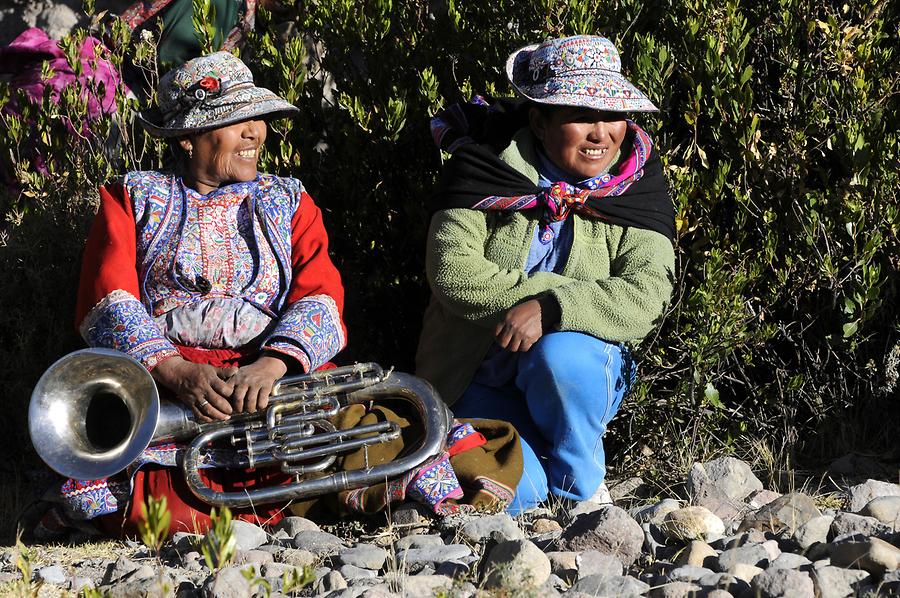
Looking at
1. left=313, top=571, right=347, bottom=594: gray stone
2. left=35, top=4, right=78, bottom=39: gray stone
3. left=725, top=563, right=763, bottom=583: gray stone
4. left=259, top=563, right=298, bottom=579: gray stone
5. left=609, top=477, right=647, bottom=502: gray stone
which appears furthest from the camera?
left=35, top=4, right=78, bottom=39: gray stone

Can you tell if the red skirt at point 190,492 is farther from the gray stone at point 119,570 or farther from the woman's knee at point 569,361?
the woman's knee at point 569,361

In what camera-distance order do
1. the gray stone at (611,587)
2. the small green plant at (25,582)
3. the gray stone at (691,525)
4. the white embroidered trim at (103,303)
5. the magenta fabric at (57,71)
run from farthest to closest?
1. the magenta fabric at (57,71)
2. the white embroidered trim at (103,303)
3. the gray stone at (691,525)
4. the gray stone at (611,587)
5. the small green plant at (25,582)

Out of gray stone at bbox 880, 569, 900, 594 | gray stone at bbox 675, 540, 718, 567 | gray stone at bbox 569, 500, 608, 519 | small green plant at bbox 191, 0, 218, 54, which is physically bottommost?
gray stone at bbox 569, 500, 608, 519

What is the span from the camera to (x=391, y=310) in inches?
207

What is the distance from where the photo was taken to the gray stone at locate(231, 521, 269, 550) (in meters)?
3.73

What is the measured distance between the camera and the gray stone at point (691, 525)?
3658 mm

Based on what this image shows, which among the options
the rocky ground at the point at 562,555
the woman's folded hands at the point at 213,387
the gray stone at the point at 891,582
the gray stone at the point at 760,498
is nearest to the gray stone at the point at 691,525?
the rocky ground at the point at 562,555

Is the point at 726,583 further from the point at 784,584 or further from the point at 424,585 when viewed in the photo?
the point at 424,585

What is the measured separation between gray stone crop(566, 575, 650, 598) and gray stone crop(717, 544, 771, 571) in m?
0.27

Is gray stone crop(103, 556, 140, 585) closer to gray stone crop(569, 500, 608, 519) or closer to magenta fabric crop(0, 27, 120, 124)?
gray stone crop(569, 500, 608, 519)

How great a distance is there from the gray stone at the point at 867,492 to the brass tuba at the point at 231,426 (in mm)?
1470

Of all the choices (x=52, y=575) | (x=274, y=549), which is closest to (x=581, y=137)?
(x=274, y=549)

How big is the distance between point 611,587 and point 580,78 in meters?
1.97

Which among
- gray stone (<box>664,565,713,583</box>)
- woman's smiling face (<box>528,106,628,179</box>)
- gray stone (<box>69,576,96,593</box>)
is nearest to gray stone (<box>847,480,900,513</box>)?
gray stone (<box>664,565,713,583</box>)
